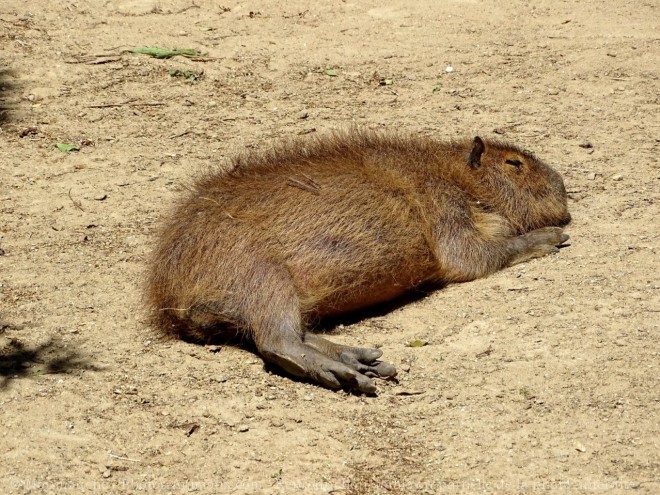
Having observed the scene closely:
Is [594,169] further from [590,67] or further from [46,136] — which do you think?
[46,136]

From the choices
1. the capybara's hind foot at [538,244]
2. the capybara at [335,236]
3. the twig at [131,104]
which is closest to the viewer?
the capybara at [335,236]

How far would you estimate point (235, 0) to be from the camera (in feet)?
25.5

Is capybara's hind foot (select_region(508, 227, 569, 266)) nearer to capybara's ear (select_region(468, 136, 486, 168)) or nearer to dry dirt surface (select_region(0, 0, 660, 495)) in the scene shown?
→ dry dirt surface (select_region(0, 0, 660, 495))

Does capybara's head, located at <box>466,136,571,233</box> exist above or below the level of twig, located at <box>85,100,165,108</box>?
below

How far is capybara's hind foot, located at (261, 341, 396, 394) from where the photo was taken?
389 centimetres

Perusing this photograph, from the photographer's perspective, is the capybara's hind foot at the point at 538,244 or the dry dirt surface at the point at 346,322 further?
the capybara's hind foot at the point at 538,244

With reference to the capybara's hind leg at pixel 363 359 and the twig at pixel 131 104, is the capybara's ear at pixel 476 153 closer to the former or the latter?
the capybara's hind leg at pixel 363 359

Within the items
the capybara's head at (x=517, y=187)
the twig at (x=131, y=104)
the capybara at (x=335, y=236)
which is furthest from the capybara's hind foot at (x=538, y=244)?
the twig at (x=131, y=104)

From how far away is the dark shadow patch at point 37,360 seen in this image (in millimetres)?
4008

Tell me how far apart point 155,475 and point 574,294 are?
82.3 inches

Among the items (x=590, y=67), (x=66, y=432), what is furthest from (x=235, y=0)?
(x=66, y=432)

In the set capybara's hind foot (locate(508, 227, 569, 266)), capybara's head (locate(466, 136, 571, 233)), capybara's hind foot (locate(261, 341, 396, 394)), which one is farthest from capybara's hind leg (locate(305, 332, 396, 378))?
capybara's head (locate(466, 136, 571, 233))

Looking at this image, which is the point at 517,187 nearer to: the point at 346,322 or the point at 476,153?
the point at 476,153

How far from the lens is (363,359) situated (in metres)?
3.98
